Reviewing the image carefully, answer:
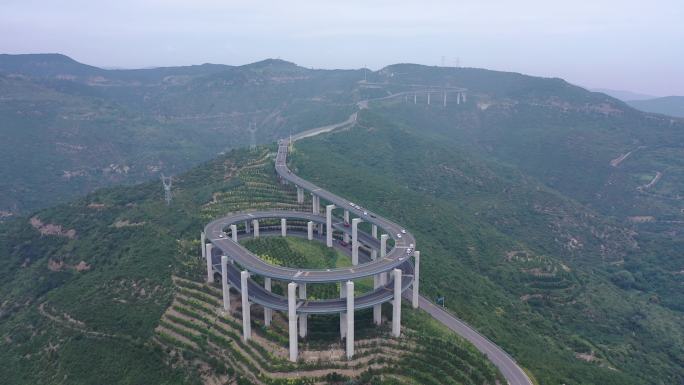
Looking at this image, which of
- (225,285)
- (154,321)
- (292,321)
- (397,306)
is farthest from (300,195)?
(292,321)

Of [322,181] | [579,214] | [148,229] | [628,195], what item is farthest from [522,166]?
[148,229]

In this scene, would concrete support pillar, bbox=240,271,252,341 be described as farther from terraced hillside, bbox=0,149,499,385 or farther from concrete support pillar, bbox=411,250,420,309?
concrete support pillar, bbox=411,250,420,309

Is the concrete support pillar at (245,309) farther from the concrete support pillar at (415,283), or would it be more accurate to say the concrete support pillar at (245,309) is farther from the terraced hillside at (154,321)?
the concrete support pillar at (415,283)

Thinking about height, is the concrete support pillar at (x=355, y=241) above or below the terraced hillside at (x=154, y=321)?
above

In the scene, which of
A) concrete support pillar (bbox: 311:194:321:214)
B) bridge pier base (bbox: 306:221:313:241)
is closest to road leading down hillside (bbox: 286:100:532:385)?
bridge pier base (bbox: 306:221:313:241)

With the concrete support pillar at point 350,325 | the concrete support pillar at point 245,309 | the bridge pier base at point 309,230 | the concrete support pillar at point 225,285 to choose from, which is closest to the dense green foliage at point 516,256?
the bridge pier base at point 309,230

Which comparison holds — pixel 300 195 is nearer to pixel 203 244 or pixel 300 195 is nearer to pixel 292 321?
pixel 203 244
